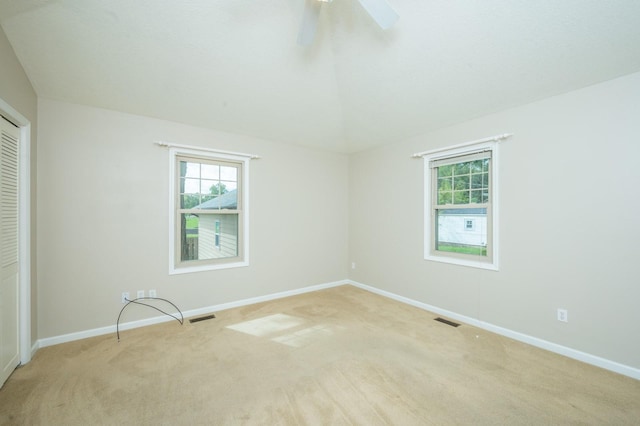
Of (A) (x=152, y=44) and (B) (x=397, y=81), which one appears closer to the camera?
(A) (x=152, y=44)

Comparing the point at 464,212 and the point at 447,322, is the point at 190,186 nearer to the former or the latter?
the point at 464,212

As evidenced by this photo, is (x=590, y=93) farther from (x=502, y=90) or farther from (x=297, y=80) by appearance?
(x=297, y=80)

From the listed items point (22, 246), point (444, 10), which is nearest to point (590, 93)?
point (444, 10)

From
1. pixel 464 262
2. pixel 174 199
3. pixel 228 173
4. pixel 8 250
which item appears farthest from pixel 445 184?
pixel 8 250

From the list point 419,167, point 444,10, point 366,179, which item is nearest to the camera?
point 444,10

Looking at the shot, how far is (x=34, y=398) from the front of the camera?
1896mm

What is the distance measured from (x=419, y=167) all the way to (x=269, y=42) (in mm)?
2473

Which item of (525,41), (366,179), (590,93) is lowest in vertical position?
(366,179)

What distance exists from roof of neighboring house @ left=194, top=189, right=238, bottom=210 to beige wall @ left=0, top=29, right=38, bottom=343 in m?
1.53

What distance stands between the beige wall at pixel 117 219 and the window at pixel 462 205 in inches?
90.0

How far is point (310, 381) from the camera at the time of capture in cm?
211

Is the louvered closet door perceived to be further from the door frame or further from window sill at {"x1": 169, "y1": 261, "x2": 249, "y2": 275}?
window sill at {"x1": 169, "y1": 261, "x2": 249, "y2": 275}

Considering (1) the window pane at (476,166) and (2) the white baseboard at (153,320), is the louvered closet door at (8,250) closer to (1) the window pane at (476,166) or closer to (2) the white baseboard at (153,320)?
(2) the white baseboard at (153,320)

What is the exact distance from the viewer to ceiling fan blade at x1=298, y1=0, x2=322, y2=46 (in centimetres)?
187
